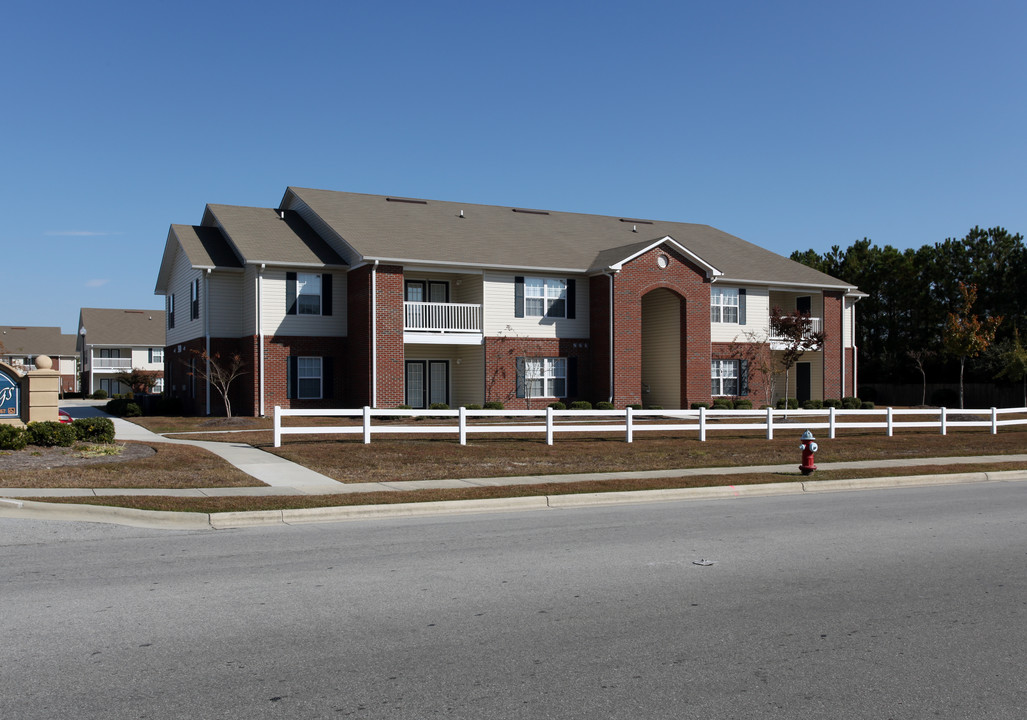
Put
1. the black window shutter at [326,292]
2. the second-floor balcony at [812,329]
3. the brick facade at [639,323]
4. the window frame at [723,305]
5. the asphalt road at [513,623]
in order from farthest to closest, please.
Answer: the second-floor balcony at [812,329] → the window frame at [723,305] → the brick facade at [639,323] → the black window shutter at [326,292] → the asphalt road at [513,623]

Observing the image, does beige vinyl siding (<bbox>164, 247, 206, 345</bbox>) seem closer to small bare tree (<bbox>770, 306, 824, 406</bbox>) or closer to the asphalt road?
small bare tree (<bbox>770, 306, 824, 406</bbox>)

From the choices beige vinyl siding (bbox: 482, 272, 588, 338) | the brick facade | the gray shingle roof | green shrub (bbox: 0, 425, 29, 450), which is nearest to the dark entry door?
the brick facade

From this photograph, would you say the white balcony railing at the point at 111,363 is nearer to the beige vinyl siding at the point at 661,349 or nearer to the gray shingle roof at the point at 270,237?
the gray shingle roof at the point at 270,237

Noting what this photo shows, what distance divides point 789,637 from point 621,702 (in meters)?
1.86

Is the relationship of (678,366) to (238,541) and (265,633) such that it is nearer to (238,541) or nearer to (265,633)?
(238,541)

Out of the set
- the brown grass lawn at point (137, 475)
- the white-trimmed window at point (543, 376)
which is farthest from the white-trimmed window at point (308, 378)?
the brown grass lawn at point (137, 475)

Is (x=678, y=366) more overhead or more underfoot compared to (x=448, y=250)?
more underfoot

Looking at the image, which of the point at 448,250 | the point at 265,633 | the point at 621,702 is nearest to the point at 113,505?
the point at 265,633

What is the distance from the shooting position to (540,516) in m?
12.7

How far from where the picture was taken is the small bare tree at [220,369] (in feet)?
106

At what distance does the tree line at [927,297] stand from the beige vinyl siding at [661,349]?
20970mm

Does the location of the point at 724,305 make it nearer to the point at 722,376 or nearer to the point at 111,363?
the point at 722,376

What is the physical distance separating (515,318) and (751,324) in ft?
35.2

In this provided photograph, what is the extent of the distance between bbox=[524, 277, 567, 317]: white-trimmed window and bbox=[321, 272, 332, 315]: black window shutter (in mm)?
7365
